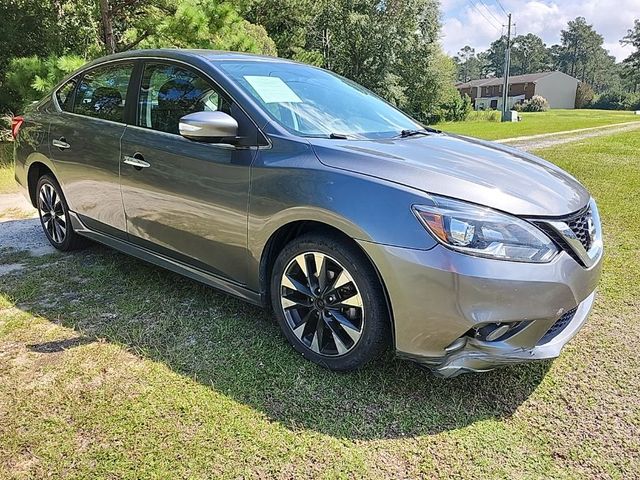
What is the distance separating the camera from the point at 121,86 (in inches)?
136

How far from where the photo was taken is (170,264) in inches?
125

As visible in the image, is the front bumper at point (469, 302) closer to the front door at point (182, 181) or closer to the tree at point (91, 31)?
the front door at point (182, 181)

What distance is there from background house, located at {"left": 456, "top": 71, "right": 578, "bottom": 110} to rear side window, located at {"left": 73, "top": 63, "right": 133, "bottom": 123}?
66.5m

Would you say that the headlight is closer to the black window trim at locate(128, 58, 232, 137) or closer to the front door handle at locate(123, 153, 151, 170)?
the black window trim at locate(128, 58, 232, 137)

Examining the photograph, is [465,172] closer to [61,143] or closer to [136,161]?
[136,161]

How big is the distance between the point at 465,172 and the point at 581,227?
23.5 inches

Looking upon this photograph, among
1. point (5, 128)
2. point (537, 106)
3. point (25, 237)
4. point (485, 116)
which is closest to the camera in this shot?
point (25, 237)

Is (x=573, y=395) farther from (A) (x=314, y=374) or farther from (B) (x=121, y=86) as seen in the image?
(B) (x=121, y=86)

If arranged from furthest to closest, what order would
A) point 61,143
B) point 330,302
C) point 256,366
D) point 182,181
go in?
point 61,143, point 182,181, point 256,366, point 330,302

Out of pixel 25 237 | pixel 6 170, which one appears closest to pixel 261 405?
pixel 25 237

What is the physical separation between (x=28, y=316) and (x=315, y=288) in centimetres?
190

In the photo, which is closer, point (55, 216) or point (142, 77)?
point (142, 77)

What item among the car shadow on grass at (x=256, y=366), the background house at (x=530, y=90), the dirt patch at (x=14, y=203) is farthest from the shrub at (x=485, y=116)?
the car shadow on grass at (x=256, y=366)

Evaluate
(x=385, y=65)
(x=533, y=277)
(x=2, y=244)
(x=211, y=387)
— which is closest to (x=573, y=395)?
(x=533, y=277)
